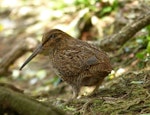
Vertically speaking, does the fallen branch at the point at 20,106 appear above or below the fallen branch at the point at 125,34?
above

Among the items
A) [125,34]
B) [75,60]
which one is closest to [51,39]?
[75,60]

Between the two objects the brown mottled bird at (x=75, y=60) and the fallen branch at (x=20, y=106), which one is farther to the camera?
the brown mottled bird at (x=75, y=60)

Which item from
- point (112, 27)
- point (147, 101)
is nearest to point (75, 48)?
point (147, 101)

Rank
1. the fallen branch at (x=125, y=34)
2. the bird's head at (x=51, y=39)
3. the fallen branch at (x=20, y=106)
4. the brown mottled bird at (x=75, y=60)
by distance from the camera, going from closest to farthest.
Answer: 1. the fallen branch at (x=20, y=106)
2. the brown mottled bird at (x=75, y=60)
3. the bird's head at (x=51, y=39)
4. the fallen branch at (x=125, y=34)

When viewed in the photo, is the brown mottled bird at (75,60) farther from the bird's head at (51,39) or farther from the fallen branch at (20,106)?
the fallen branch at (20,106)

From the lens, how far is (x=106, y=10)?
38.6 ft

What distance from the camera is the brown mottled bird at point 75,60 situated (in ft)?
19.2

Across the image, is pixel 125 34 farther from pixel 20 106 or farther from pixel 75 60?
pixel 20 106

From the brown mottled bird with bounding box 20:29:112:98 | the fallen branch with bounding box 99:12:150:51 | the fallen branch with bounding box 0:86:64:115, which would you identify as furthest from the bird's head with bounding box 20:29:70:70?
the fallen branch with bounding box 0:86:64:115

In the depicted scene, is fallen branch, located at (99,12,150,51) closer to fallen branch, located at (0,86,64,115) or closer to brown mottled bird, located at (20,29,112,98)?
brown mottled bird, located at (20,29,112,98)

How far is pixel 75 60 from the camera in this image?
19.2ft

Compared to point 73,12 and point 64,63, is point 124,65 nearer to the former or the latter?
point 64,63

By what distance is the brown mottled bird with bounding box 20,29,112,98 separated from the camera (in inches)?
230

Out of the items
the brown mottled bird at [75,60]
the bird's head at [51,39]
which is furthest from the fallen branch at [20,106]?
the bird's head at [51,39]
